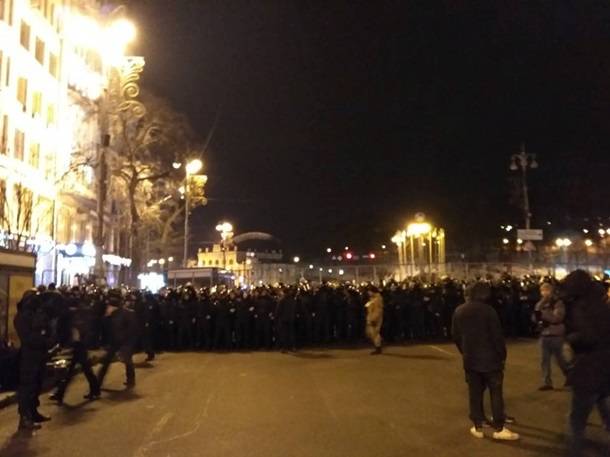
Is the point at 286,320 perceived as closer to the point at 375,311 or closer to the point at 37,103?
the point at 375,311

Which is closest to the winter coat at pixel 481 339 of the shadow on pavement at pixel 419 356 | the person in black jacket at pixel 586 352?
the person in black jacket at pixel 586 352

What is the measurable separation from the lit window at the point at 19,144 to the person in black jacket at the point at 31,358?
3047 cm

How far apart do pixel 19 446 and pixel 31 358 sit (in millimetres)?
1641

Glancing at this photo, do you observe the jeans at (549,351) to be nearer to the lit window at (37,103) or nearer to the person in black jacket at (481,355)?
the person in black jacket at (481,355)

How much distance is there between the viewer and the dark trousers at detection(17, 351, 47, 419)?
9.50 m

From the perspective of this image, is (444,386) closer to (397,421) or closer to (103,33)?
(397,421)

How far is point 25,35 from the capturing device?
128 feet

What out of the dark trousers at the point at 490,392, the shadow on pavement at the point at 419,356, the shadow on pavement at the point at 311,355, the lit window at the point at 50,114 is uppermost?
the lit window at the point at 50,114

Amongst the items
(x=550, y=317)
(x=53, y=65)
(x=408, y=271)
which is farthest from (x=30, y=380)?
(x=53, y=65)

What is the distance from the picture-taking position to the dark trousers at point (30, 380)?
374 inches

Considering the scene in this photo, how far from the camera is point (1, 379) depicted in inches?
480

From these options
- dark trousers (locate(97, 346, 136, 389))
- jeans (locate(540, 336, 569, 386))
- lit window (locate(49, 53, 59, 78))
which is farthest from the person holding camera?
lit window (locate(49, 53, 59, 78))

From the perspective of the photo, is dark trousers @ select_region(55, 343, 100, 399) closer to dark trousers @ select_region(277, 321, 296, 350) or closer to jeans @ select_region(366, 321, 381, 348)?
dark trousers @ select_region(277, 321, 296, 350)

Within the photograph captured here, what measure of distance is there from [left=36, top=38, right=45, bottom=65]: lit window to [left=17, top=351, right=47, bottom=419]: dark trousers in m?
35.5
